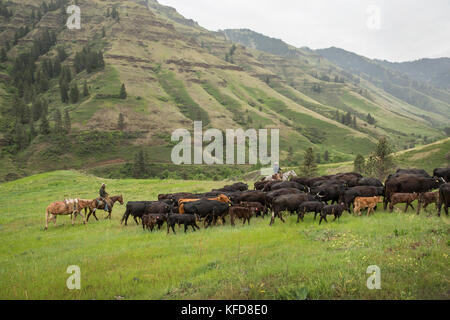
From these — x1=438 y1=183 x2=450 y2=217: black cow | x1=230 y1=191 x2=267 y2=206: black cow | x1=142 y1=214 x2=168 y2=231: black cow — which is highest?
x1=438 y1=183 x2=450 y2=217: black cow

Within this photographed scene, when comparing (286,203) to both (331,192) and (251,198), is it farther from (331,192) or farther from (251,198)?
(331,192)

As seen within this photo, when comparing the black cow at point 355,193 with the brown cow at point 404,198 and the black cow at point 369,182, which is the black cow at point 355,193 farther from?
the black cow at point 369,182

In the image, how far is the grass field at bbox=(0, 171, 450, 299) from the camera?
7422 millimetres

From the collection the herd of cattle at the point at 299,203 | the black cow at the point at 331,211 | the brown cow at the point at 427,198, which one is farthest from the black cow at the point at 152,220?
the brown cow at the point at 427,198

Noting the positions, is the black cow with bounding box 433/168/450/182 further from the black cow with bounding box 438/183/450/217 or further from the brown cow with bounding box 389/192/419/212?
the black cow with bounding box 438/183/450/217

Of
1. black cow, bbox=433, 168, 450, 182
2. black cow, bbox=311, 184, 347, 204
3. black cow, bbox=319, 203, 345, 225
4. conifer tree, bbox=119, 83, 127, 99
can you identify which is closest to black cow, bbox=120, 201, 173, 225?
black cow, bbox=319, 203, 345, 225

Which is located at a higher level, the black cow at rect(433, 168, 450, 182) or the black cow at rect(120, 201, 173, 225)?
the black cow at rect(433, 168, 450, 182)

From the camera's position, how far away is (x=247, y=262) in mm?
9734

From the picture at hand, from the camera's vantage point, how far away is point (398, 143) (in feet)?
624

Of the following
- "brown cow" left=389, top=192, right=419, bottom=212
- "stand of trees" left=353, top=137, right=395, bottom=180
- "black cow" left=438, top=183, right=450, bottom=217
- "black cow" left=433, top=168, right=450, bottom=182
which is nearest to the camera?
"black cow" left=438, top=183, right=450, bottom=217

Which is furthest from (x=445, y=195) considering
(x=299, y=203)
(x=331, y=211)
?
(x=299, y=203)
